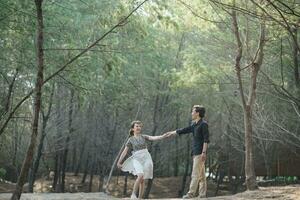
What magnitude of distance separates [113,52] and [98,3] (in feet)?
11.2

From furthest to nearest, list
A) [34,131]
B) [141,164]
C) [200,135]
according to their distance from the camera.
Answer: [141,164]
[200,135]
[34,131]

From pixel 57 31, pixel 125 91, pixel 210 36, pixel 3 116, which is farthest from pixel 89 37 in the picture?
pixel 125 91

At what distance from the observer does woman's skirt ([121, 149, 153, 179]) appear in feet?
34.9

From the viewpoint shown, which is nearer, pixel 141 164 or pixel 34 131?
pixel 34 131

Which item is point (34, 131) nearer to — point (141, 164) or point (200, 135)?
point (141, 164)

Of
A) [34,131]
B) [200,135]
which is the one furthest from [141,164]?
[34,131]

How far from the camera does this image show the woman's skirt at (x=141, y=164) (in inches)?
419

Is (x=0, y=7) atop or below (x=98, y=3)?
below

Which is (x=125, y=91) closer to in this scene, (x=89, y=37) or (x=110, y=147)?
(x=110, y=147)

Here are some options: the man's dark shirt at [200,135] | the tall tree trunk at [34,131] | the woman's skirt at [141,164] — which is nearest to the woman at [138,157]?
the woman's skirt at [141,164]

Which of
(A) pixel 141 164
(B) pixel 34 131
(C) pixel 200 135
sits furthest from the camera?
(A) pixel 141 164

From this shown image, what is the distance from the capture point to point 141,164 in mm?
10695

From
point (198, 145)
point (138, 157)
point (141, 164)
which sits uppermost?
point (198, 145)

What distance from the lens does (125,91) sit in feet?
81.6
